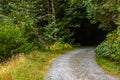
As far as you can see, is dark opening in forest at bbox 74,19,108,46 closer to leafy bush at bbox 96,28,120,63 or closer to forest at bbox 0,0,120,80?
forest at bbox 0,0,120,80

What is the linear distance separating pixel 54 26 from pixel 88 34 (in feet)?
62.8

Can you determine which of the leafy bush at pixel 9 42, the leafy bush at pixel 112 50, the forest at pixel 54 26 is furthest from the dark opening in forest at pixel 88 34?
the leafy bush at pixel 9 42

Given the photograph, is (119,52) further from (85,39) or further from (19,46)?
(85,39)

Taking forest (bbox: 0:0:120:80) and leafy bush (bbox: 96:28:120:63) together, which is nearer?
leafy bush (bbox: 96:28:120:63)

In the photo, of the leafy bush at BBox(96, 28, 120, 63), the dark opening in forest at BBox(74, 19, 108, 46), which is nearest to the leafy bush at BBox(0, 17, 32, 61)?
the leafy bush at BBox(96, 28, 120, 63)

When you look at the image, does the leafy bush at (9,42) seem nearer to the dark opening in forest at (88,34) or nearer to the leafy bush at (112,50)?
the leafy bush at (112,50)

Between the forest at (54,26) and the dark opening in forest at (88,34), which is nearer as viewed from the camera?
the forest at (54,26)

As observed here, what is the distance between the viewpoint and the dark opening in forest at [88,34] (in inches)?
2149

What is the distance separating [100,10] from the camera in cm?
2839

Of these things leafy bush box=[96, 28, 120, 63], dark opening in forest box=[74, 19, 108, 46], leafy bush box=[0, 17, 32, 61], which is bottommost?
dark opening in forest box=[74, 19, 108, 46]

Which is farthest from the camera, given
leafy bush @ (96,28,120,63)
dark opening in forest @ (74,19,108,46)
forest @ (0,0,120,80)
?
dark opening in forest @ (74,19,108,46)

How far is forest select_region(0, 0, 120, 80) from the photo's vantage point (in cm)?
2186

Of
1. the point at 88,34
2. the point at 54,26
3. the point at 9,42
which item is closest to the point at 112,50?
the point at 9,42

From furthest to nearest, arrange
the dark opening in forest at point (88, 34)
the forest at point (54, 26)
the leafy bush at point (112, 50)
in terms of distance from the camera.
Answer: the dark opening in forest at point (88, 34) → the forest at point (54, 26) → the leafy bush at point (112, 50)
